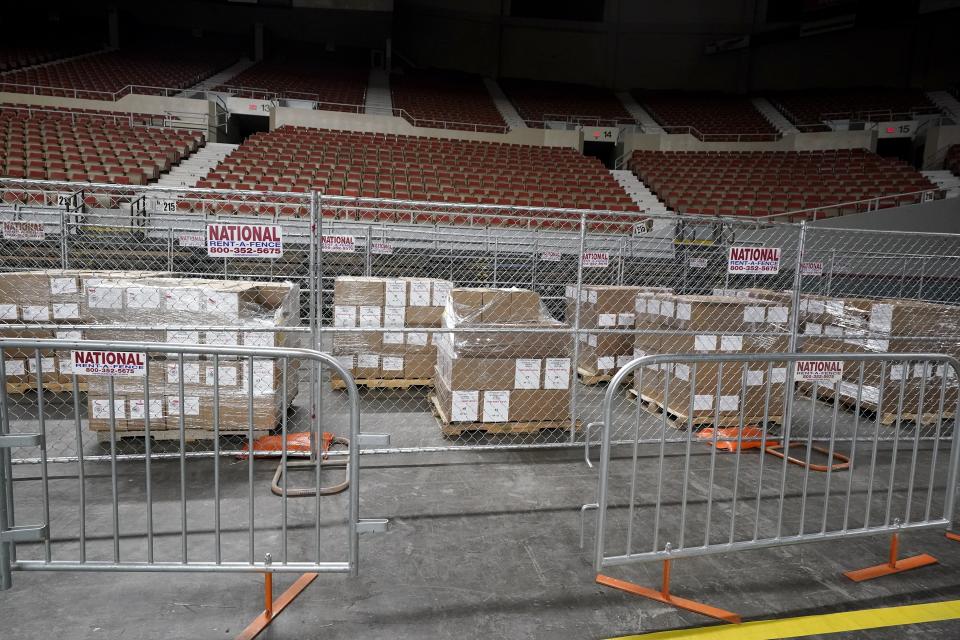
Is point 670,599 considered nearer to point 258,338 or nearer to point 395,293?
point 258,338

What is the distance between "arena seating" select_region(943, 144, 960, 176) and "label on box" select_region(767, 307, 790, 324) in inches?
664

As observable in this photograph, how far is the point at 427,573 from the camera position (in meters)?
2.87

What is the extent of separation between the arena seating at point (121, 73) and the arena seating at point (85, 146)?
1.23 meters

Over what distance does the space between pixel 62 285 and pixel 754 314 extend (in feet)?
23.7

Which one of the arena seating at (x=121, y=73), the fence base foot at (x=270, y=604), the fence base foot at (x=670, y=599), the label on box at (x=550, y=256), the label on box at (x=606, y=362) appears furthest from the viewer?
the arena seating at (x=121, y=73)

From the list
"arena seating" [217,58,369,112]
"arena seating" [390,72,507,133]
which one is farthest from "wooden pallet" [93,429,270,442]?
"arena seating" [390,72,507,133]

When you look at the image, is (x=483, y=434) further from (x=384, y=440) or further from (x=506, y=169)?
(x=506, y=169)

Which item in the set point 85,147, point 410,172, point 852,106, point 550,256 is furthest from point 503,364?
point 852,106

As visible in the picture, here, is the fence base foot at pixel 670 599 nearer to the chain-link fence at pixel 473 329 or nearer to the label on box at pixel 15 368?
the chain-link fence at pixel 473 329

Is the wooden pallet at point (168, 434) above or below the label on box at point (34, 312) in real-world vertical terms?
below

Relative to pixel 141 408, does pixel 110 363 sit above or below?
above

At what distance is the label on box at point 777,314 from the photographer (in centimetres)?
541

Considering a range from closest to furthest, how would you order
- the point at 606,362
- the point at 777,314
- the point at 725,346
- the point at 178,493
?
1. the point at 178,493
2. the point at 725,346
3. the point at 777,314
4. the point at 606,362

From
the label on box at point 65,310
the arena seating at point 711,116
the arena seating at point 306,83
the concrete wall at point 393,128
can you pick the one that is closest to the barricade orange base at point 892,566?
the label on box at point 65,310
